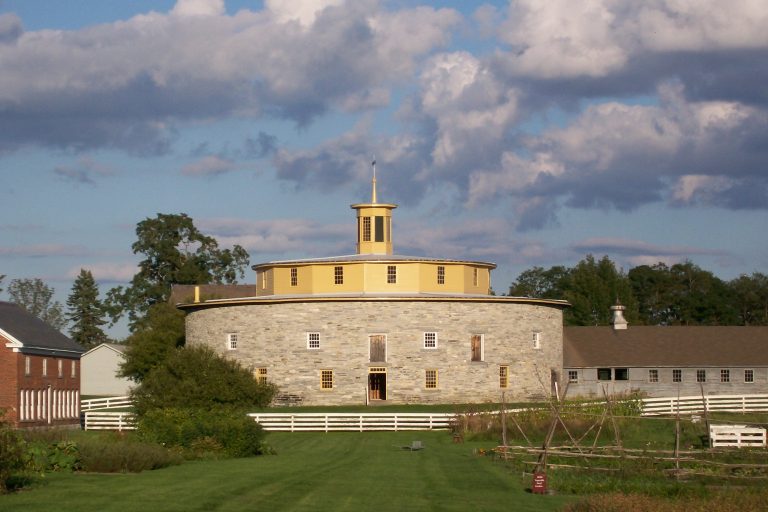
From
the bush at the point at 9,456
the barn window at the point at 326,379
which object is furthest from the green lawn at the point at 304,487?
the barn window at the point at 326,379

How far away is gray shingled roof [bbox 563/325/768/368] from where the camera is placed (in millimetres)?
85625

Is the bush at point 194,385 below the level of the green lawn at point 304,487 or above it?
above

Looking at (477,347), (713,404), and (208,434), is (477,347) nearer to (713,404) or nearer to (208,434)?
→ (713,404)

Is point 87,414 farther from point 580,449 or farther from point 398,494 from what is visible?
point 398,494

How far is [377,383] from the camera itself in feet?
256

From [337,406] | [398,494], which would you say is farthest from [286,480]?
[337,406]

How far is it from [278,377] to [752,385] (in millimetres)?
30610

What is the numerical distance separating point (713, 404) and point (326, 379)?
22.6 metres

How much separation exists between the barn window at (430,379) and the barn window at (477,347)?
106 inches

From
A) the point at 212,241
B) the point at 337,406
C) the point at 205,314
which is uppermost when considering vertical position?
the point at 212,241

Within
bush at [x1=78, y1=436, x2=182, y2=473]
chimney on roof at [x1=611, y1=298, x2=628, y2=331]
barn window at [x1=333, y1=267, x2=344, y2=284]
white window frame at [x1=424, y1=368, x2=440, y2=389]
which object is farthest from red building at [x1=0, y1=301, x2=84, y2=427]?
chimney on roof at [x1=611, y1=298, x2=628, y2=331]

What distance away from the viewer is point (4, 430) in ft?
95.3

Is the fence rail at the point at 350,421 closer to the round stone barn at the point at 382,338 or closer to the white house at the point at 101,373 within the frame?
the round stone barn at the point at 382,338

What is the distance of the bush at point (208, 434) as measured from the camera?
137 ft
